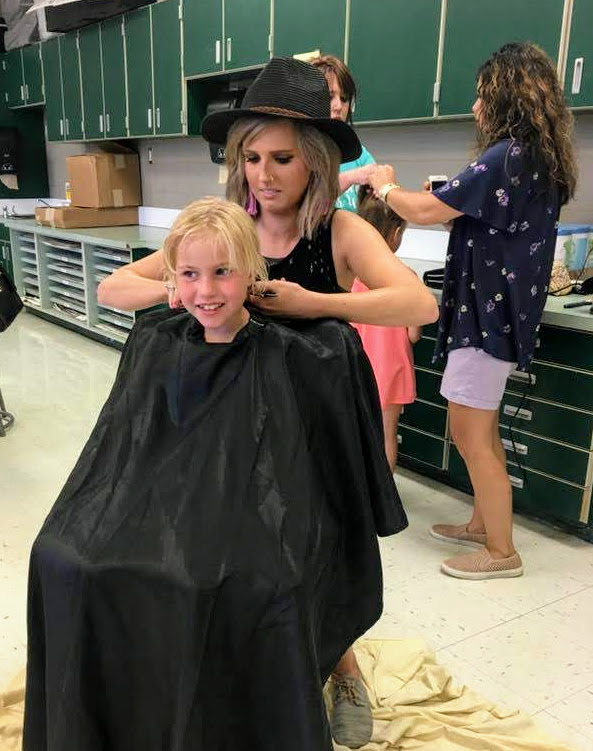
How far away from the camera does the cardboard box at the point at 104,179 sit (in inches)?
239

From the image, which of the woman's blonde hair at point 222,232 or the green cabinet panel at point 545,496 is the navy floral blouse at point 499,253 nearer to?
the green cabinet panel at point 545,496

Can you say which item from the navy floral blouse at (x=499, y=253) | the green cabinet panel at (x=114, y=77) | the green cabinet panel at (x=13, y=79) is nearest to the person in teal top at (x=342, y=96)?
the navy floral blouse at (x=499, y=253)

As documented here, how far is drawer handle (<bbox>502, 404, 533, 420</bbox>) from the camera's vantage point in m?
2.69

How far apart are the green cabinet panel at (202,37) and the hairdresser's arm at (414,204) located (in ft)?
9.08

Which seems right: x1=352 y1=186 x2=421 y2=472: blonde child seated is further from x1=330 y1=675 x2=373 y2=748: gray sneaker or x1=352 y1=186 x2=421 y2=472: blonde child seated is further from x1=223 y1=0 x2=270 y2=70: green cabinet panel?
x1=223 y1=0 x2=270 y2=70: green cabinet panel

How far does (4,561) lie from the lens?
99.8 inches

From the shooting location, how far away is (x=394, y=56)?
3.50 meters

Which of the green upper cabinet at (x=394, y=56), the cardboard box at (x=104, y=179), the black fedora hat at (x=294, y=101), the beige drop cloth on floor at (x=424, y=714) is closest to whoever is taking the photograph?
the black fedora hat at (x=294, y=101)

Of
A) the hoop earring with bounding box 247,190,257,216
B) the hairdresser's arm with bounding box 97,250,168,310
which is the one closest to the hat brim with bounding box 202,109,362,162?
the hoop earring with bounding box 247,190,257,216

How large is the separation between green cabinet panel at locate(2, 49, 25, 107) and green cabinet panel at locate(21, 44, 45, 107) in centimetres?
9

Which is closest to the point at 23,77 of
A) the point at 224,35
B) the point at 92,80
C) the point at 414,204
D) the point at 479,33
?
the point at 92,80

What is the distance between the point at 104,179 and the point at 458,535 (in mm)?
4716

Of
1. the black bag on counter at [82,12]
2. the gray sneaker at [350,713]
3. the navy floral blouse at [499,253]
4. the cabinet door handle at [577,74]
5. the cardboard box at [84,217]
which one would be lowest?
the gray sneaker at [350,713]

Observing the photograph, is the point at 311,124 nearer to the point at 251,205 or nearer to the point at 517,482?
the point at 251,205
